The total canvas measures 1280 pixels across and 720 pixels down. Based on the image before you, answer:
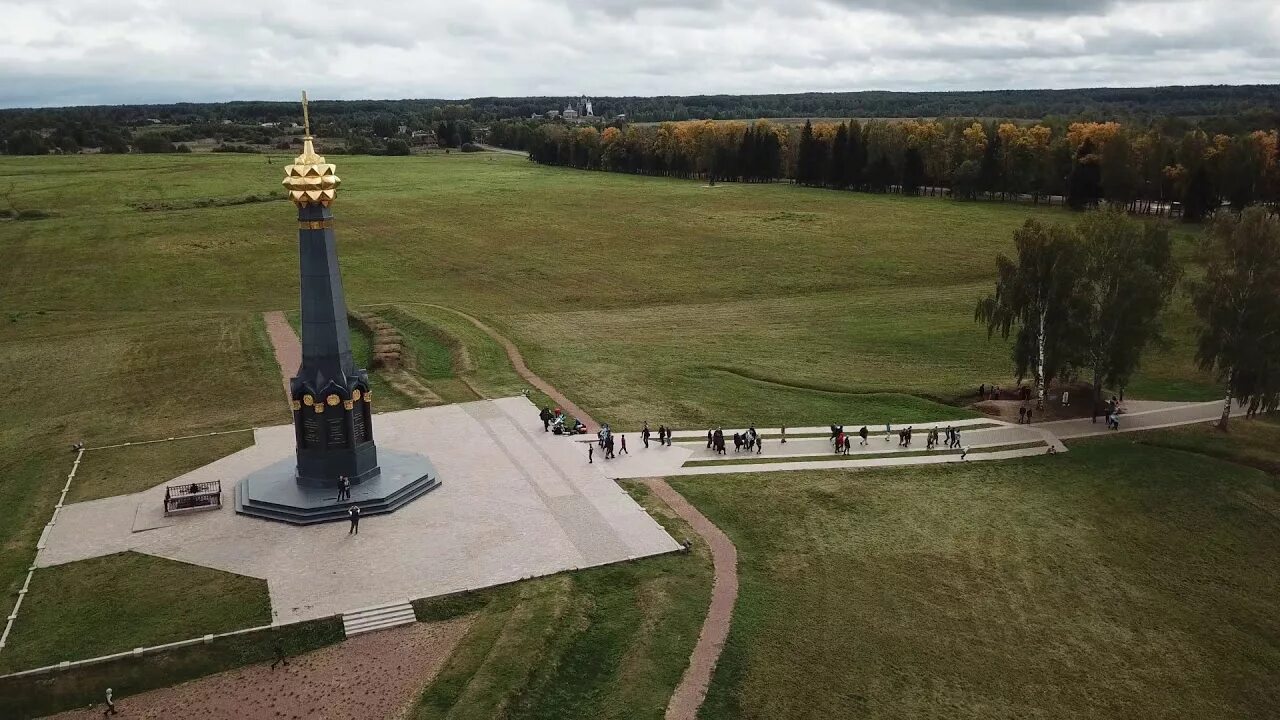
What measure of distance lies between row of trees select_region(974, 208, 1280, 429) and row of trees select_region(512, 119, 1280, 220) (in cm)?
5560

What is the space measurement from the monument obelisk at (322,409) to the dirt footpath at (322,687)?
7.31 m

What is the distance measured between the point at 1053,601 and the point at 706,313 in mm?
40228

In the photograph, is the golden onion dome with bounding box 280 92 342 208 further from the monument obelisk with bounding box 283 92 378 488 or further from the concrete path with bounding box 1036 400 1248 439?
the concrete path with bounding box 1036 400 1248 439

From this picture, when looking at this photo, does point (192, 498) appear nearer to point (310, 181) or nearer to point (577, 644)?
point (310, 181)

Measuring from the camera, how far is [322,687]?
20.6m

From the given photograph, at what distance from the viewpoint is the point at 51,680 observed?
67.9ft

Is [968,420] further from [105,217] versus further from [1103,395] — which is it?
[105,217]

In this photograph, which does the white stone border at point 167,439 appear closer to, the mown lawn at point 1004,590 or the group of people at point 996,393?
the mown lawn at point 1004,590

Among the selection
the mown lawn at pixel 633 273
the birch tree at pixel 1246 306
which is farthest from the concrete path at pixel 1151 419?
the birch tree at pixel 1246 306

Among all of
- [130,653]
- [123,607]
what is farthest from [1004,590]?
[123,607]

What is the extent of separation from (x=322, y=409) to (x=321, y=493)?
111 inches

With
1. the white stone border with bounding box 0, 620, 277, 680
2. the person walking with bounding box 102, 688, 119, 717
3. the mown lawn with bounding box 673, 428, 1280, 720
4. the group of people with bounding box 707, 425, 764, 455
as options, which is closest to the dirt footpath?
the person walking with bounding box 102, 688, 119, 717

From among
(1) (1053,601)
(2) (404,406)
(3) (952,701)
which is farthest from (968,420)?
(2) (404,406)

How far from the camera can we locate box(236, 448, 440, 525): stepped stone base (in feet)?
92.2
